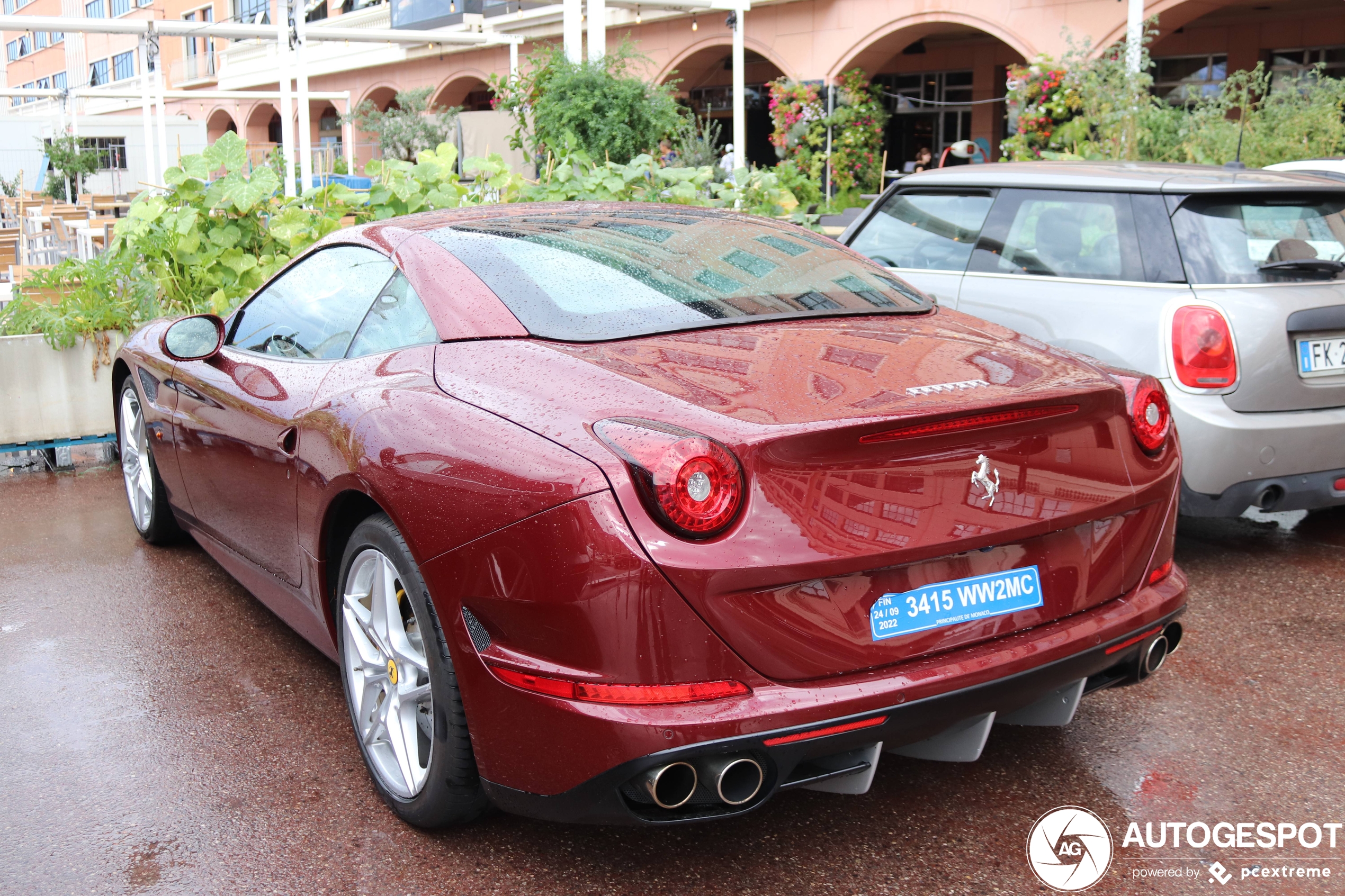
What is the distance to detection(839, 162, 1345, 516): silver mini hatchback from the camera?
436cm

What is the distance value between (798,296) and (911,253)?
9.00 ft

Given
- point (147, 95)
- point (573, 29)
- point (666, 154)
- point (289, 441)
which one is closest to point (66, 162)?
point (147, 95)

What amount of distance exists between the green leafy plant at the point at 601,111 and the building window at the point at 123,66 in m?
54.0

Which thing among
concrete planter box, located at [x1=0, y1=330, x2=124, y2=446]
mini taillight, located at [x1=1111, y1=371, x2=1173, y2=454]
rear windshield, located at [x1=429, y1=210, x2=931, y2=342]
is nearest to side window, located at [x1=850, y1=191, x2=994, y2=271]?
rear windshield, located at [x1=429, y1=210, x2=931, y2=342]

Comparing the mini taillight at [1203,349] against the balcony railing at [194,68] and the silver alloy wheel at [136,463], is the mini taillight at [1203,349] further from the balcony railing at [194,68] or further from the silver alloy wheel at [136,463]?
the balcony railing at [194,68]

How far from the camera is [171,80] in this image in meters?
52.6

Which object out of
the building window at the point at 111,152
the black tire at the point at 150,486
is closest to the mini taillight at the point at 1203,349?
the black tire at the point at 150,486

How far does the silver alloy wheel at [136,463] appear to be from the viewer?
5.02m

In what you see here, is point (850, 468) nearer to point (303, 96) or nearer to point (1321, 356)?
point (1321, 356)

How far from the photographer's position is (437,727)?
2572 mm

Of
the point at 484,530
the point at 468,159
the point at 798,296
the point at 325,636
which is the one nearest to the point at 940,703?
the point at 484,530

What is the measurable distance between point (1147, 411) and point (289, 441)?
2.19 m

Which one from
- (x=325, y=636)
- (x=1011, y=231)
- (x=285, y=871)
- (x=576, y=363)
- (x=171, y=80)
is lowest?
(x=285, y=871)

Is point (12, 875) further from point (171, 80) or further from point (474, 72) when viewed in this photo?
point (171, 80)
